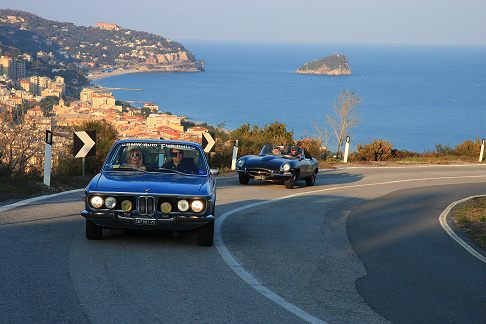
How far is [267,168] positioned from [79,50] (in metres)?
108

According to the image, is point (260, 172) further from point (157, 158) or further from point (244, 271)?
point (244, 271)

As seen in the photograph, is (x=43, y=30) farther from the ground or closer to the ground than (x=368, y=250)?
farther from the ground

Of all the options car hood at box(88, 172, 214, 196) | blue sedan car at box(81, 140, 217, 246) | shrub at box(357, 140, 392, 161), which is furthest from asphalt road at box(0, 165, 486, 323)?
shrub at box(357, 140, 392, 161)

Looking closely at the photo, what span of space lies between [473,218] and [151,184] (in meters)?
8.03

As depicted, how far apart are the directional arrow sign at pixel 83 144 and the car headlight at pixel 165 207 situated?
24.6ft

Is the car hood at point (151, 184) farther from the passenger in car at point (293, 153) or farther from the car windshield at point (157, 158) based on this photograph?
the passenger in car at point (293, 153)

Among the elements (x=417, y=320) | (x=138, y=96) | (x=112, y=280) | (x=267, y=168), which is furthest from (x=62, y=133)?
(x=138, y=96)

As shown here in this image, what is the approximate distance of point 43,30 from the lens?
401 feet

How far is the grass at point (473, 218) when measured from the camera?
13.1 metres

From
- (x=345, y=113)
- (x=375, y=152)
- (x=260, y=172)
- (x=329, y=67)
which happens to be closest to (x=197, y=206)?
(x=260, y=172)

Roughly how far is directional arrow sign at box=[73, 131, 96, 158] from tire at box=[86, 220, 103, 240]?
7.02 m

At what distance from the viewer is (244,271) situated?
8562mm

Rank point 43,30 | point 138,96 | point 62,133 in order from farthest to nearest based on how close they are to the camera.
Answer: point 43,30
point 138,96
point 62,133

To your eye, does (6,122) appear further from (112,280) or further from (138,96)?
(138,96)
